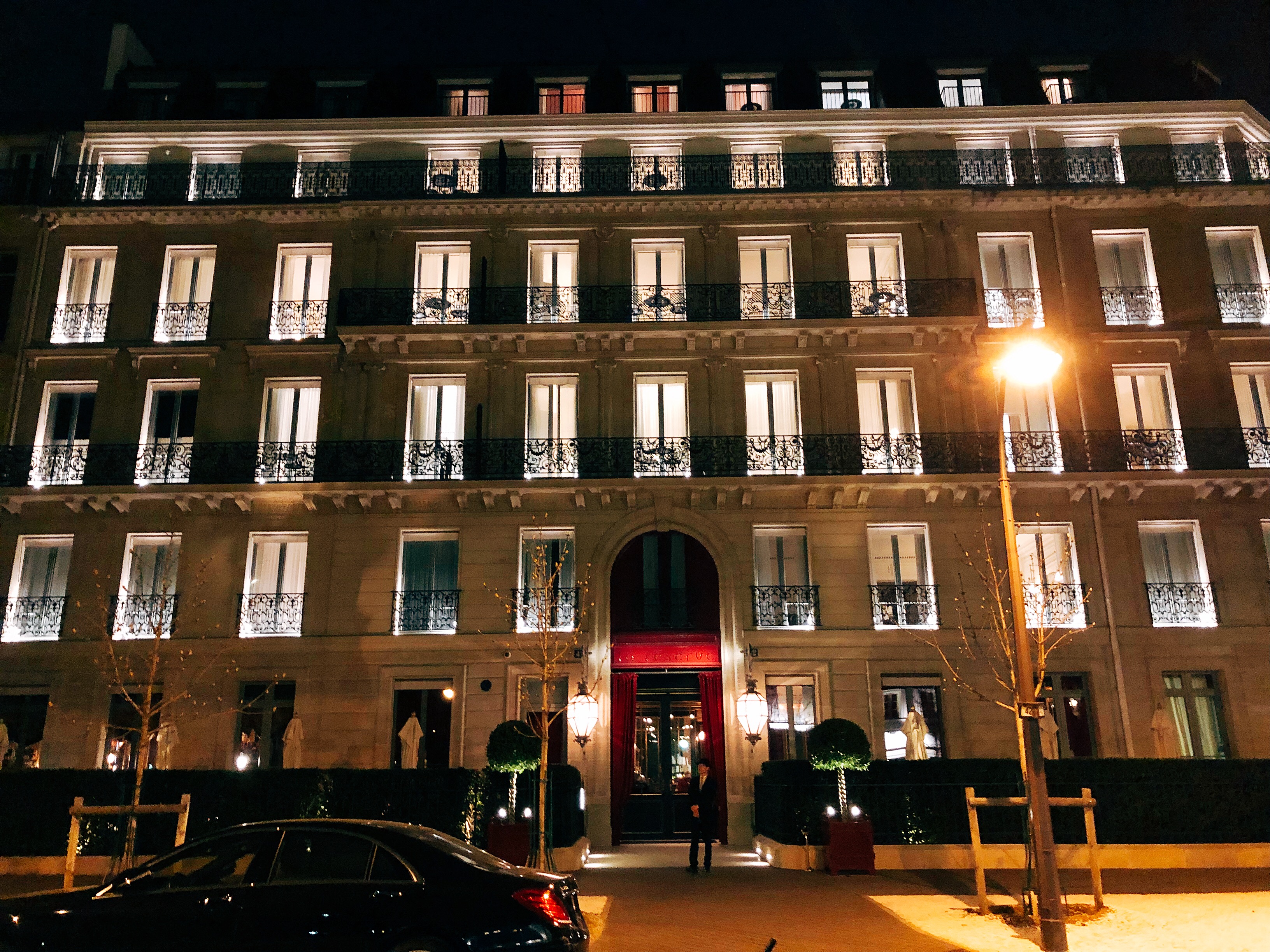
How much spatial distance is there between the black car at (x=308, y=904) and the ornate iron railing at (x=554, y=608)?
14.0 meters

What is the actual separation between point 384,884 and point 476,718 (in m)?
14.3

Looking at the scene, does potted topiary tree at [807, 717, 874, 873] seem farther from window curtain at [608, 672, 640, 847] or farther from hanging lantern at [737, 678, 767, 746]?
window curtain at [608, 672, 640, 847]

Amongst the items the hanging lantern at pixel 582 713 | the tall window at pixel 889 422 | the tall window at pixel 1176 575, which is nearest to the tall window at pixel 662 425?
the tall window at pixel 889 422

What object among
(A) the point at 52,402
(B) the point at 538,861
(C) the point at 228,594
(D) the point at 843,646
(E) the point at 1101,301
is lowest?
(B) the point at 538,861

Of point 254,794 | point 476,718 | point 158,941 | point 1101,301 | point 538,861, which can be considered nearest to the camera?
point 158,941

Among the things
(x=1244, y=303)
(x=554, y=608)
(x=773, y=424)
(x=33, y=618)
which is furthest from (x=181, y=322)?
(x=1244, y=303)

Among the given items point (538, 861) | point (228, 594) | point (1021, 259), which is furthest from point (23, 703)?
point (1021, 259)

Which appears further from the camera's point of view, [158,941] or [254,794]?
[254,794]

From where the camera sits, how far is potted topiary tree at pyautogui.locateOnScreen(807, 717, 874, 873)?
14992mm

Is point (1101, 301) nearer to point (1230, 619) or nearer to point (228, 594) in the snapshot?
point (1230, 619)

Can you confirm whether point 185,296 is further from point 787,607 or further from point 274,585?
point 787,607

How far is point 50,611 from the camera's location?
22.1 m

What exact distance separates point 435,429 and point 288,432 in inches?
144

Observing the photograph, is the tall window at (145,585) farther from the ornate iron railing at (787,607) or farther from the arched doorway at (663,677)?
the ornate iron railing at (787,607)
